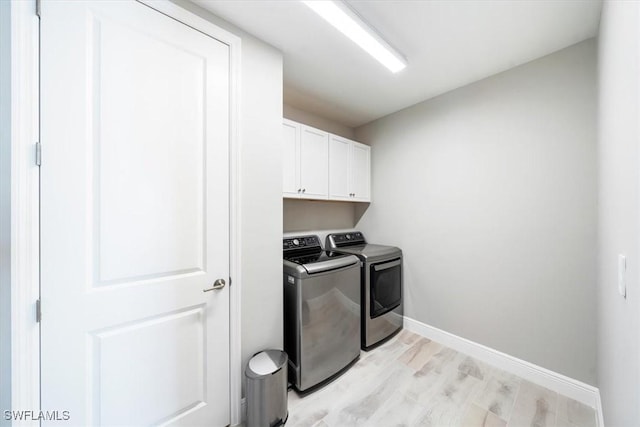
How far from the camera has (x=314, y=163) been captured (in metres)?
2.44

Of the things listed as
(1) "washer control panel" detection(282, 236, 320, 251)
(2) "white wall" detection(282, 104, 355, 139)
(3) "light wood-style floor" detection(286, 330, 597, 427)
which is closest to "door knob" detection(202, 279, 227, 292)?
(1) "washer control panel" detection(282, 236, 320, 251)

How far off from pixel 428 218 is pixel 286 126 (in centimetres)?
176

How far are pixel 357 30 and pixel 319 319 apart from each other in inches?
79.9

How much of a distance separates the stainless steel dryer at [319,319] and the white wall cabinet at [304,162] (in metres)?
0.77

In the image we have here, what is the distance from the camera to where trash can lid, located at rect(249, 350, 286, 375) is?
139 cm

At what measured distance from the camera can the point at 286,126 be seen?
220cm

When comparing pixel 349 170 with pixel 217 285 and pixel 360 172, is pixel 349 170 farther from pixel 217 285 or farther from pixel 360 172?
pixel 217 285

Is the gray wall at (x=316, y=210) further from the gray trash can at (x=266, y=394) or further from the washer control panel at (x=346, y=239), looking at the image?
the gray trash can at (x=266, y=394)

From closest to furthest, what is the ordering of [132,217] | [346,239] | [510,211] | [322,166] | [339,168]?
[132,217] < [510,211] < [322,166] < [339,168] < [346,239]

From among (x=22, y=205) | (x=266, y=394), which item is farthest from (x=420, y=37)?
(x=266, y=394)

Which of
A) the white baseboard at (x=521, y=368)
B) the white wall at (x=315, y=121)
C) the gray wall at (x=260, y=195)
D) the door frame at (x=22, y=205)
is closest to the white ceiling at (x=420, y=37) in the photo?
the gray wall at (x=260, y=195)

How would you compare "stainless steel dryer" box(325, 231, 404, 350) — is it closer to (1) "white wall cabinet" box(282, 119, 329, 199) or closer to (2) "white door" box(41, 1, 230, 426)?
(1) "white wall cabinet" box(282, 119, 329, 199)

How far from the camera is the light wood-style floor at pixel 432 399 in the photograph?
1.48 meters

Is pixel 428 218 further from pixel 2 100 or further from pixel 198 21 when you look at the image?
pixel 2 100
